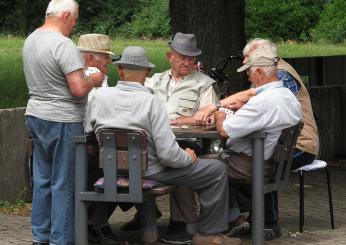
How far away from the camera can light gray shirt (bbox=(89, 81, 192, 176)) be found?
7488mm

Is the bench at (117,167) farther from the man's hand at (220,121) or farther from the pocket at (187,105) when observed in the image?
the pocket at (187,105)

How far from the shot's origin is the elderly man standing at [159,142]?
7496 millimetres

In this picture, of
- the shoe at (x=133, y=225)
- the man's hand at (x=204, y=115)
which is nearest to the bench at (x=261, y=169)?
the man's hand at (x=204, y=115)

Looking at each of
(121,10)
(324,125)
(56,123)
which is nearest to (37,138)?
(56,123)

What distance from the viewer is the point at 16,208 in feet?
32.8

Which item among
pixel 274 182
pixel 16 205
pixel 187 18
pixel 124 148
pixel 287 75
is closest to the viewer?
pixel 124 148

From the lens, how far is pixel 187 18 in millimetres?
11852

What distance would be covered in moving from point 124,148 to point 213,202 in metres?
0.80

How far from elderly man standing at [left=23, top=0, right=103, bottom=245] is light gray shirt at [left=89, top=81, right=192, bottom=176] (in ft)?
0.59

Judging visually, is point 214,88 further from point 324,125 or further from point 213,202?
point 324,125

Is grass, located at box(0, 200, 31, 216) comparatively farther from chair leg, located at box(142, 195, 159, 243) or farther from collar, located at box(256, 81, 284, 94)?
collar, located at box(256, 81, 284, 94)

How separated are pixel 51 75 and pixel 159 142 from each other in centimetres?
90

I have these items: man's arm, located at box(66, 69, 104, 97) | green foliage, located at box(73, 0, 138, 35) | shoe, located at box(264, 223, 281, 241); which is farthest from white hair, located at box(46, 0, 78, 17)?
green foliage, located at box(73, 0, 138, 35)

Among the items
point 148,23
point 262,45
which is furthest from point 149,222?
point 148,23
